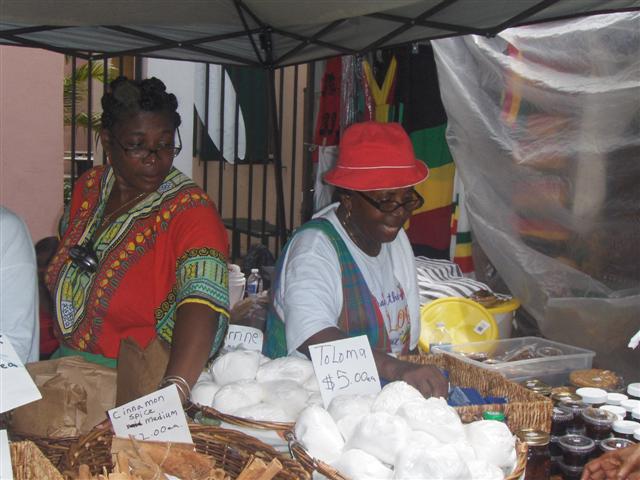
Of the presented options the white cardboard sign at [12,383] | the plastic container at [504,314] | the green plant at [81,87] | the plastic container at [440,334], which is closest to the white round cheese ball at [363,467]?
the white cardboard sign at [12,383]

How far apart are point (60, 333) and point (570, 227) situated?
240cm

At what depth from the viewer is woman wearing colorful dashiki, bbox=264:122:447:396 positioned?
Result: 2232 millimetres

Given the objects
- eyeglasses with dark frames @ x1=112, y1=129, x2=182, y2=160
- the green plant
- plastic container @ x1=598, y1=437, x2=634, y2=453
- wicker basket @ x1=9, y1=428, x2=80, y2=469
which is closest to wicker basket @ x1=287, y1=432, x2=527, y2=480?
plastic container @ x1=598, y1=437, x2=634, y2=453

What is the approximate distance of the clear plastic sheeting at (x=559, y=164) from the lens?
3.32m

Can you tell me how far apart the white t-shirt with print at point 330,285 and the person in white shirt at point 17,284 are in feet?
2.40

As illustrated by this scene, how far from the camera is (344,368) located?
180 cm

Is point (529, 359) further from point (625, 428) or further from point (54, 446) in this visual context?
point (54, 446)

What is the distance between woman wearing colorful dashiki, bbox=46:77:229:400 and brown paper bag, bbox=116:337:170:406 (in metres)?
0.14

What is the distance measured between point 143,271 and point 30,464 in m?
0.87

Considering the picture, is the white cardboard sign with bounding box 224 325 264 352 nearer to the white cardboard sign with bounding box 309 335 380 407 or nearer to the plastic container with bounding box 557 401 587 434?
the white cardboard sign with bounding box 309 335 380 407

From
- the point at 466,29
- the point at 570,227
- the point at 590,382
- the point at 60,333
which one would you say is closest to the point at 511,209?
the point at 570,227

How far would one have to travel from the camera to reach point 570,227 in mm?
3631

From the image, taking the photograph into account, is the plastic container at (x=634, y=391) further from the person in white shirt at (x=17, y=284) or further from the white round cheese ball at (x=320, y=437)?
the person in white shirt at (x=17, y=284)

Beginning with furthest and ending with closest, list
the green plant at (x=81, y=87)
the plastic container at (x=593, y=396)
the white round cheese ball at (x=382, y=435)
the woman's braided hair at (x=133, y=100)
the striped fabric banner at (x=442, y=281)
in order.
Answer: the green plant at (x=81, y=87) → the striped fabric banner at (x=442, y=281) → the woman's braided hair at (x=133, y=100) → the plastic container at (x=593, y=396) → the white round cheese ball at (x=382, y=435)
